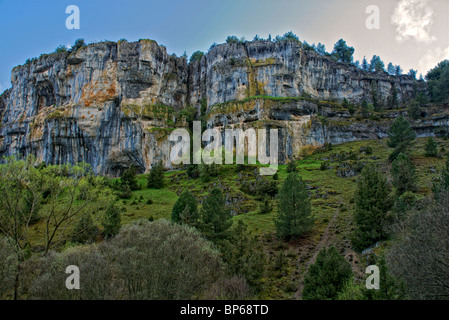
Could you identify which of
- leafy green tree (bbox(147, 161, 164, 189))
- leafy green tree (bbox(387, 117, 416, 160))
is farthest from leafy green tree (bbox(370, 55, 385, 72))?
leafy green tree (bbox(147, 161, 164, 189))

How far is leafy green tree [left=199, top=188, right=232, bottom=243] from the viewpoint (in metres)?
28.2

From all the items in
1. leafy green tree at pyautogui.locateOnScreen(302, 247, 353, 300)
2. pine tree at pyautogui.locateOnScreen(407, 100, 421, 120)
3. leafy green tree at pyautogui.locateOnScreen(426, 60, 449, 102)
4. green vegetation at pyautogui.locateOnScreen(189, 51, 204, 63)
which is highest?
green vegetation at pyautogui.locateOnScreen(189, 51, 204, 63)

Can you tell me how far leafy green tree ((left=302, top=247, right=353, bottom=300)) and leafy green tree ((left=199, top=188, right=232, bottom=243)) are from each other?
1047cm

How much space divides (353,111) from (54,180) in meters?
87.6

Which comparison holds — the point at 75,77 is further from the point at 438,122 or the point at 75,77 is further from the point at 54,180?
the point at 438,122

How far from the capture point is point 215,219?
29.1 metres

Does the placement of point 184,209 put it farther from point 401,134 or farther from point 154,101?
point 154,101

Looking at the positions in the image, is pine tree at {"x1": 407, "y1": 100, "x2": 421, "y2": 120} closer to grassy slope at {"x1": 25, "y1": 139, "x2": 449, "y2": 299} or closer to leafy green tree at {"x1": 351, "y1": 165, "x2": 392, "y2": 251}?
grassy slope at {"x1": 25, "y1": 139, "x2": 449, "y2": 299}

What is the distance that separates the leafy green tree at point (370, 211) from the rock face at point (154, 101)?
44026 mm

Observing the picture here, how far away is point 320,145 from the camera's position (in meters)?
79.8

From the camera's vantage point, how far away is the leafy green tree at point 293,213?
33.0m

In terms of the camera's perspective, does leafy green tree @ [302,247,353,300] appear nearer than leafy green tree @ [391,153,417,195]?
Yes

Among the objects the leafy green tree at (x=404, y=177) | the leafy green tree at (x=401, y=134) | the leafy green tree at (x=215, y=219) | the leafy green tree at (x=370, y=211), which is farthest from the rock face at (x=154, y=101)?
the leafy green tree at (x=215, y=219)
